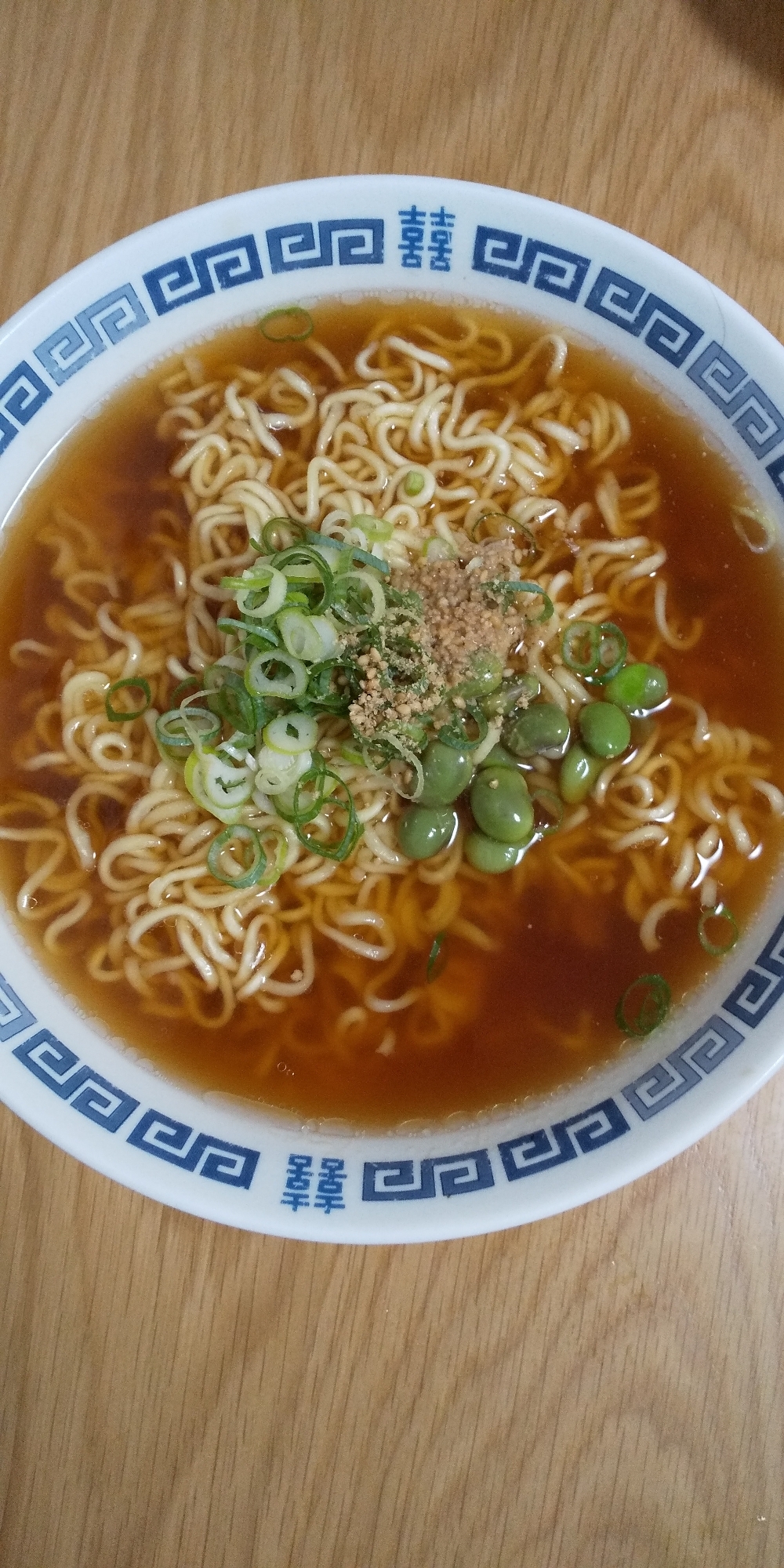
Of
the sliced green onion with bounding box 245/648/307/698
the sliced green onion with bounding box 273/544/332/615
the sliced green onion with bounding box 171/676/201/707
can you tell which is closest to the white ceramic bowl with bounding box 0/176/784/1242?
the sliced green onion with bounding box 171/676/201/707

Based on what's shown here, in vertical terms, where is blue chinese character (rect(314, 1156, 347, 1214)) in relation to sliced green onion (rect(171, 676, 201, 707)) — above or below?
below

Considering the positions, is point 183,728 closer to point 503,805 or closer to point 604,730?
point 503,805

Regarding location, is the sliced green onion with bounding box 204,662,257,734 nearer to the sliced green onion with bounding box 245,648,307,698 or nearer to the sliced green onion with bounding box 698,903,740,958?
the sliced green onion with bounding box 245,648,307,698

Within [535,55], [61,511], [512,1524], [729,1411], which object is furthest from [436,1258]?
[535,55]

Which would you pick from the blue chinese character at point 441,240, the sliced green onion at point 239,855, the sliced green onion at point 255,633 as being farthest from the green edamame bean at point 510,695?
the blue chinese character at point 441,240

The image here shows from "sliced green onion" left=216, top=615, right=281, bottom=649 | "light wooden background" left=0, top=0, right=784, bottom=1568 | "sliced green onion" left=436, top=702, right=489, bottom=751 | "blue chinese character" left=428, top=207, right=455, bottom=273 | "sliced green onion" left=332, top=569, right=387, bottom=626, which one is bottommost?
"light wooden background" left=0, top=0, right=784, bottom=1568

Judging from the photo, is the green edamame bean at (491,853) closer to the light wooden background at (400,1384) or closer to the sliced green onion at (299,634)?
the sliced green onion at (299,634)

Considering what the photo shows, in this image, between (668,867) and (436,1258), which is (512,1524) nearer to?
(436,1258)

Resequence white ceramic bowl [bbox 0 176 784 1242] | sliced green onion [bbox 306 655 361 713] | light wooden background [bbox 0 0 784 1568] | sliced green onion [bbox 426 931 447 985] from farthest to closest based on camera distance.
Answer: sliced green onion [bbox 426 931 447 985] → sliced green onion [bbox 306 655 361 713] → light wooden background [bbox 0 0 784 1568] → white ceramic bowl [bbox 0 176 784 1242]

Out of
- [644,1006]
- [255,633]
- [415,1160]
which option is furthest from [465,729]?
[415,1160]
